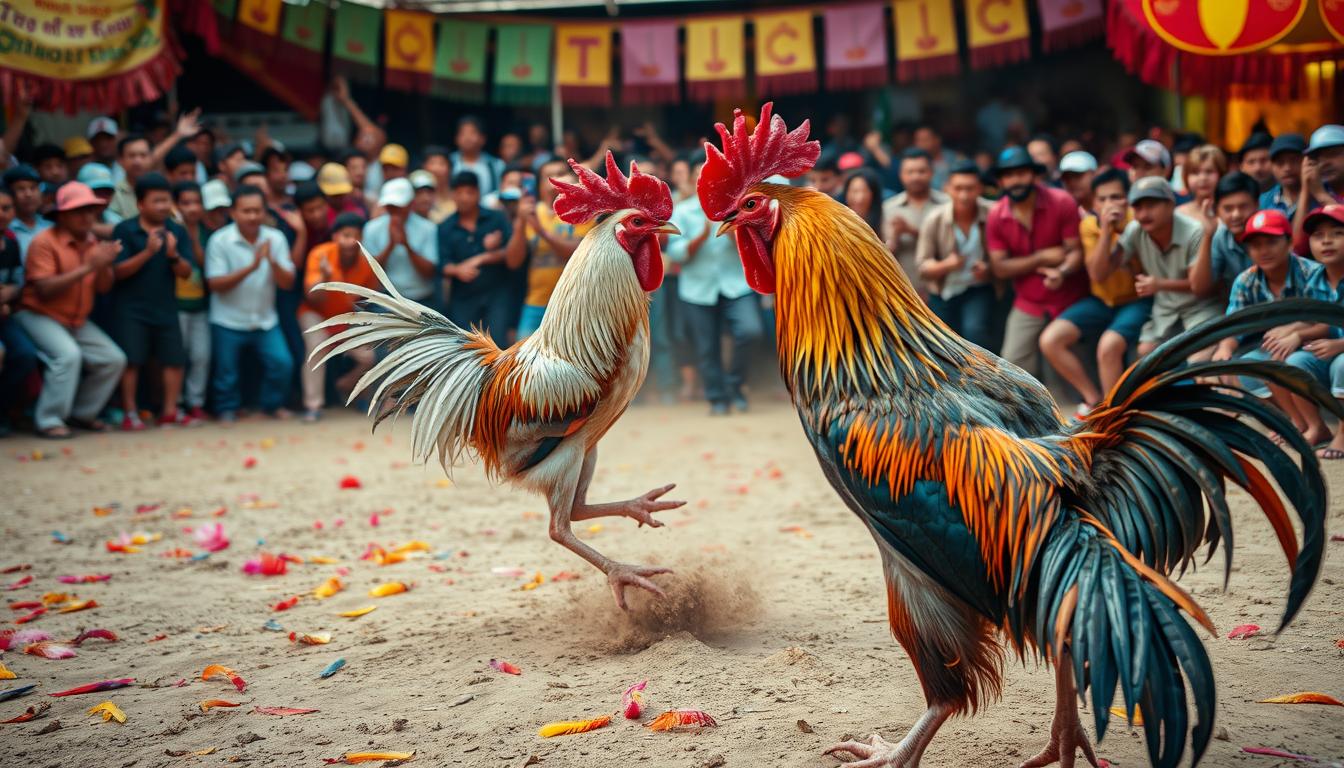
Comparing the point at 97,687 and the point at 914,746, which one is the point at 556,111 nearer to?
the point at 97,687

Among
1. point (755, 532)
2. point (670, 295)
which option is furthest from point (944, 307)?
point (755, 532)

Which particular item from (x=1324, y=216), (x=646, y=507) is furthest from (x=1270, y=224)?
(x=646, y=507)

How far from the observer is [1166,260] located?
7289 millimetres

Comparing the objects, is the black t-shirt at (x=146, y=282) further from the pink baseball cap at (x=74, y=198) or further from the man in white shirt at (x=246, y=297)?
the pink baseball cap at (x=74, y=198)

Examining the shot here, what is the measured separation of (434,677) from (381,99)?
12668mm

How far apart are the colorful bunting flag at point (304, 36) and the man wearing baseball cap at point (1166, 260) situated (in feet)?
29.5

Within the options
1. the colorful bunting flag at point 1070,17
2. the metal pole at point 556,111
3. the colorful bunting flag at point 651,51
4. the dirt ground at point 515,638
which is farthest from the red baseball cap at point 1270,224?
the metal pole at point 556,111

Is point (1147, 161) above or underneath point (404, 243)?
above

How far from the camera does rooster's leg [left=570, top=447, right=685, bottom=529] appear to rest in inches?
176

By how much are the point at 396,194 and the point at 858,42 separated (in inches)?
226

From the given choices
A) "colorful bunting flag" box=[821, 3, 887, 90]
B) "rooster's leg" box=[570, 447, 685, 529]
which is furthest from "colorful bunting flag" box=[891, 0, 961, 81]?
"rooster's leg" box=[570, 447, 685, 529]

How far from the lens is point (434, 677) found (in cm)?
393

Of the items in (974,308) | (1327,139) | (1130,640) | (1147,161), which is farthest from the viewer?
(974,308)

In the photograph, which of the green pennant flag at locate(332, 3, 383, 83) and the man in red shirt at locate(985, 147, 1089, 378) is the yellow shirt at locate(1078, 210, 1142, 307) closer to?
the man in red shirt at locate(985, 147, 1089, 378)
